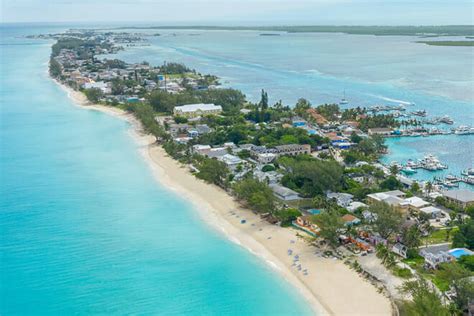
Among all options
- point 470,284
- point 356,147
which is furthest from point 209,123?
point 470,284

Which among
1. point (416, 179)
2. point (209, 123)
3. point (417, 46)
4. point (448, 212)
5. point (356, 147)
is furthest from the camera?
point (417, 46)

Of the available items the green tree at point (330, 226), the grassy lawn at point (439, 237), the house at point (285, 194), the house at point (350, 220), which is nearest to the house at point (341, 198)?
the house at point (285, 194)

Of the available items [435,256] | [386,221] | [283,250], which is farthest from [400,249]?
[283,250]

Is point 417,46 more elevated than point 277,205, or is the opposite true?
point 417,46

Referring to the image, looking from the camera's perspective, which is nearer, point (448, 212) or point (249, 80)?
point (448, 212)

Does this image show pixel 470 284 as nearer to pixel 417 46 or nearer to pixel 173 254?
pixel 173 254

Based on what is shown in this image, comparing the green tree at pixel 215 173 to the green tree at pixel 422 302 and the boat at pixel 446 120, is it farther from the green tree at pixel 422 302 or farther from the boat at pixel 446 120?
the boat at pixel 446 120
